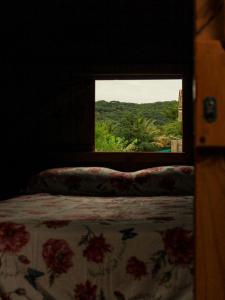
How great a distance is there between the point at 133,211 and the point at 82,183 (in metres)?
1.08

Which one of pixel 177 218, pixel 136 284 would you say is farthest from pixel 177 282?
pixel 177 218

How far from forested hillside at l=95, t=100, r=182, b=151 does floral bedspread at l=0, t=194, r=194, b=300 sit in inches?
83.1

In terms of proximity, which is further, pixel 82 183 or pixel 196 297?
pixel 82 183

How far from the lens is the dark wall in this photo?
3.75 metres

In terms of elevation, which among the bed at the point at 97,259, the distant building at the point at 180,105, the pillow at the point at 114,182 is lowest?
the bed at the point at 97,259

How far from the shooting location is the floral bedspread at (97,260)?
1634 millimetres

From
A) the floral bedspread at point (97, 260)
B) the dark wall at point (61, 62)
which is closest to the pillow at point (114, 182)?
the dark wall at point (61, 62)

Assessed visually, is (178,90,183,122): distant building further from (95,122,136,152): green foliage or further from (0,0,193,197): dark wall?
(95,122,136,152): green foliage

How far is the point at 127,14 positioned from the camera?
376 cm

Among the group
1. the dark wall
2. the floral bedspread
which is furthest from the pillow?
the floral bedspread

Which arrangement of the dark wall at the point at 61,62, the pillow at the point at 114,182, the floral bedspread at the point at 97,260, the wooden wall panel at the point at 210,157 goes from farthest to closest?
the dark wall at the point at 61,62 → the pillow at the point at 114,182 → the floral bedspread at the point at 97,260 → the wooden wall panel at the point at 210,157

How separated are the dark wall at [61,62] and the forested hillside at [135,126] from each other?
0.52 ft

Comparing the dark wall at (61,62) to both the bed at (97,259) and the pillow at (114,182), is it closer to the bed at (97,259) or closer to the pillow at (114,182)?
the pillow at (114,182)

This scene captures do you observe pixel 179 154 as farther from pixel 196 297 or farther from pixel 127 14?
pixel 196 297
